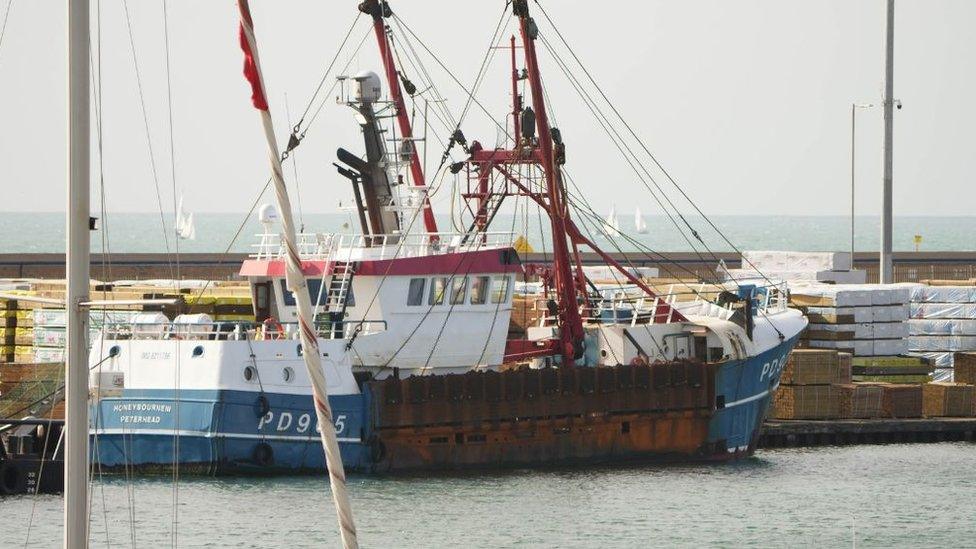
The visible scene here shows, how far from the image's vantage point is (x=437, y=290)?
35969mm

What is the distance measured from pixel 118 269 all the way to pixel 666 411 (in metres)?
52.4

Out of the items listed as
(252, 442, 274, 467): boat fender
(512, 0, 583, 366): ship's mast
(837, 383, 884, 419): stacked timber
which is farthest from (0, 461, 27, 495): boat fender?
(837, 383, 884, 419): stacked timber

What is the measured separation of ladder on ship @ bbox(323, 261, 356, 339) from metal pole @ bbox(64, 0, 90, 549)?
20.0 meters

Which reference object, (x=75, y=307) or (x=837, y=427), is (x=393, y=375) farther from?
(x=75, y=307)

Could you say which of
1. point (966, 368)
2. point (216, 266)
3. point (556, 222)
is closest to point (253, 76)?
point (556, 222)

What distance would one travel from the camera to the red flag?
42.8 feet

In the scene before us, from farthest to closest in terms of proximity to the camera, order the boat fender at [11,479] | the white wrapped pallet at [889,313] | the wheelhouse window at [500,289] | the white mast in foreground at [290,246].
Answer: the white wrapped pallet at [889,313], the wheelhouse window at [500,289], the boat fender at [11,479], the white mast in foreground at [290,246]

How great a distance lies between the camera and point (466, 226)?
3978 centimetres

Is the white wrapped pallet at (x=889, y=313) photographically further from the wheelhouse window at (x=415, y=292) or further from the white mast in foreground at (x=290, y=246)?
the white mast in foreground at (x=290, y=246)

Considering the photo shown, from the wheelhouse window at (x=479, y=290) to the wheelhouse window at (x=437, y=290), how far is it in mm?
740

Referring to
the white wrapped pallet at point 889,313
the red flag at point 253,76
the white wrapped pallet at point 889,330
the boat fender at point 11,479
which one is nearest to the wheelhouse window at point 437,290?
the boat fender at point 11,479

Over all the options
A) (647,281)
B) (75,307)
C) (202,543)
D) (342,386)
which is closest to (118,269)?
(647,281)

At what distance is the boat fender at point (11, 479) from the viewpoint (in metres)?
32.2

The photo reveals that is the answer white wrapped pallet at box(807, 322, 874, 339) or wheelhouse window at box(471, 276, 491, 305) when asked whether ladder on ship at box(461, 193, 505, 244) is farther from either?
white wrapped pallet at box(807, 322, 874, 339)
